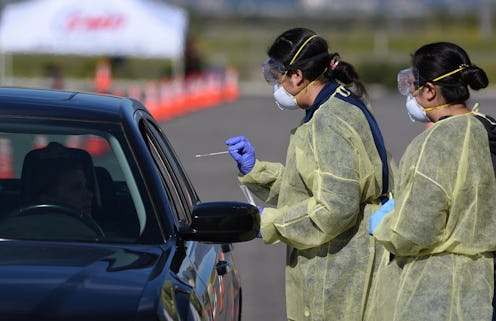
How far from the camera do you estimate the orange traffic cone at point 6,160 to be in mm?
6067

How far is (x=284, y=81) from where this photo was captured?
5762 mm

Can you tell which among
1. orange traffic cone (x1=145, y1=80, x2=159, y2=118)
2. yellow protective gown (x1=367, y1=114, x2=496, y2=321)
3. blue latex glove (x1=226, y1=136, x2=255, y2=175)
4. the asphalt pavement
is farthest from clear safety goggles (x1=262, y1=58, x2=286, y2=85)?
orange traffic cone (x1=145, y1=80, x2=159, y2=118)

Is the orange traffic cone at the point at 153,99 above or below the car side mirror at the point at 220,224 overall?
below

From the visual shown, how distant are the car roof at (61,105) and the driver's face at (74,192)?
0.23 m

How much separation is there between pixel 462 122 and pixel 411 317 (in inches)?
27.3

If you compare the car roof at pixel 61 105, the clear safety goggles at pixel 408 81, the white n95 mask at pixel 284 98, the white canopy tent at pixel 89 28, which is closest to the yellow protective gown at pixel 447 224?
the clear safety goggles at pixel 408 81

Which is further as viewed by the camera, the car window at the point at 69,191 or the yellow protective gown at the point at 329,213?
the yellow protective gown at the point at 329,213

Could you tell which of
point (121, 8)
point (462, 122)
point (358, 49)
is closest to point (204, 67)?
point (121, 8)

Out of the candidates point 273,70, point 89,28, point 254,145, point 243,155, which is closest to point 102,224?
point 273,70

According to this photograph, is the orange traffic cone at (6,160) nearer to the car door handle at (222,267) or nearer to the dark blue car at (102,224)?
the dark blue car at (102,224)

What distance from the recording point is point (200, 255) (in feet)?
17.2

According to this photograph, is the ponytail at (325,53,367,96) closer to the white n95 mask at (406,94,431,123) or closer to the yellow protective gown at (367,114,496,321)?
the white n95 mask at (406,94,431,123)

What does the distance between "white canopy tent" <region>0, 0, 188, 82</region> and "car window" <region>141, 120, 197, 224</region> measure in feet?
87.7

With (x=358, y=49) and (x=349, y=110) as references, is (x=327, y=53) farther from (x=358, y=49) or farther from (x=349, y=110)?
(x=358, y=49)
